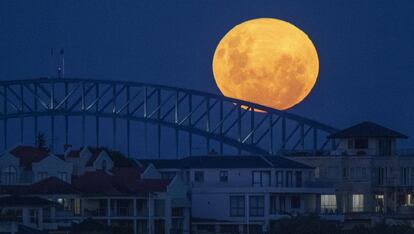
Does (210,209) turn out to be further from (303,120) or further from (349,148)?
(303,120)

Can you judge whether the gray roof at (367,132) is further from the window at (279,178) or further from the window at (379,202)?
the window at (279,178)

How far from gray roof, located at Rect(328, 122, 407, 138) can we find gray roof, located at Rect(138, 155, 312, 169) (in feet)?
15.3

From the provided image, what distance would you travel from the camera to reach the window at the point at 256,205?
136m

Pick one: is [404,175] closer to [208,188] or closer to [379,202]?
[379,202]

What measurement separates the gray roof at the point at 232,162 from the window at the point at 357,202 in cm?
462

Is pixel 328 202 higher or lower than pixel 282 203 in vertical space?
higher

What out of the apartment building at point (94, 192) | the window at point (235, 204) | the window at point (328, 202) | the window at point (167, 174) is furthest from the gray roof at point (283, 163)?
the apartment building at point (94, 192)

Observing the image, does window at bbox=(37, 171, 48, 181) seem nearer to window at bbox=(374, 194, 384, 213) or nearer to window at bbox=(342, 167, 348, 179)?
window at bbox=(342, 167, 348, 179)

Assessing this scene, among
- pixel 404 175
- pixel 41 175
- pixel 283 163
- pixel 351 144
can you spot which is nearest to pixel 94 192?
pixel 41 175

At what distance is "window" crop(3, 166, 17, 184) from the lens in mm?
133125

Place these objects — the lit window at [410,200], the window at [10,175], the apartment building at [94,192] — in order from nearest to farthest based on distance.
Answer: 1. the apartment building at [94,192]
2. the window at [10,175]
3. the lit window at [410,200]

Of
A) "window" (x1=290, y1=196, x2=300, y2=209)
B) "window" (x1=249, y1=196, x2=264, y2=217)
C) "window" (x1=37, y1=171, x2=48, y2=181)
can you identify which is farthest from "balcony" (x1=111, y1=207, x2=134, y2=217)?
"window" (x1=290, y1=196, x2=300, y2=209)

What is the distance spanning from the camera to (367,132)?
14500 cm

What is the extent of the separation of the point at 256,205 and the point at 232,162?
4428mm
